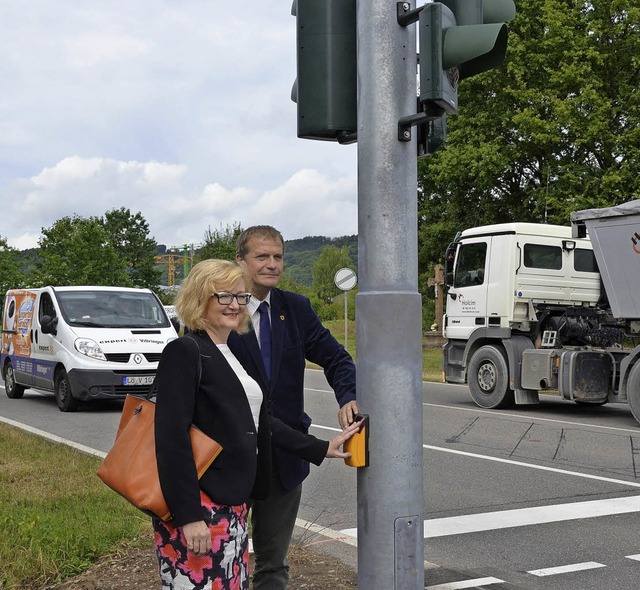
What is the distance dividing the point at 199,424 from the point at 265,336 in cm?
83

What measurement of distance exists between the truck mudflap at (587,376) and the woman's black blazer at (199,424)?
1159cm

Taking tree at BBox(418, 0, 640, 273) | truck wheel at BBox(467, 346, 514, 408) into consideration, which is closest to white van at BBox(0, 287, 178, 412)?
truck wheel at BBox(467, 346, 514, 408)

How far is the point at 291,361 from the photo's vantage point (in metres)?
3.94

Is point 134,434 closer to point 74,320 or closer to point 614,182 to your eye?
point 74,320

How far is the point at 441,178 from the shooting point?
30828 millimetres

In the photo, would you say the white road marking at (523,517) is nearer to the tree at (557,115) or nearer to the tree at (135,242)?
the tree at (557,115)

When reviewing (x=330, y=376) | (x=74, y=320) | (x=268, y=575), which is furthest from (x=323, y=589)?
(x=74, y=320)

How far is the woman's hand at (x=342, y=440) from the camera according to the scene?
3.31m

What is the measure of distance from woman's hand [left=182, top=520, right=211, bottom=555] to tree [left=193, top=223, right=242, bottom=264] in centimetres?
5489

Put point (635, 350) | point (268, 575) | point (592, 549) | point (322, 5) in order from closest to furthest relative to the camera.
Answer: point (322, 5), point (268, 575), point (592, 549), point (635, 350)

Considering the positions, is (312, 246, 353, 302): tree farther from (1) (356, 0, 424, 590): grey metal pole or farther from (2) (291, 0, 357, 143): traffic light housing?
(1) (356, 0, 424, 590): grey metal pole

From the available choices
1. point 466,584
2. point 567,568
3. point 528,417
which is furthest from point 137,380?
point 466,584

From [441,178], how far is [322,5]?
91.1ft

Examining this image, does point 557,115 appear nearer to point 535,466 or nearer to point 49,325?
point 49,325
